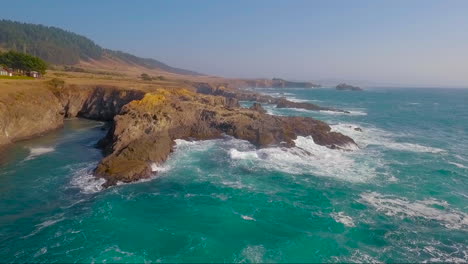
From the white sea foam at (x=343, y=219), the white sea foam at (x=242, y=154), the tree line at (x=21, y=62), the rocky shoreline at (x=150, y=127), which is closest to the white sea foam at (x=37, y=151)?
the rocky shoreline at (x=150, y=127)

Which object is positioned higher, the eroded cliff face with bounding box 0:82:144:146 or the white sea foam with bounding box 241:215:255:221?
the eroded cliff face with bounding box 0:82:144:146

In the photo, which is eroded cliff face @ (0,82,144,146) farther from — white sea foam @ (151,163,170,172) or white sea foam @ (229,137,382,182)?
white sea foam @ (229,137,382,182)

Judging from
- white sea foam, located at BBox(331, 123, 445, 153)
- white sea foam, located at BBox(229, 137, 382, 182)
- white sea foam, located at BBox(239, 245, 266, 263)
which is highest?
white sea foam, located at BBox(331, 123, 445, 153)

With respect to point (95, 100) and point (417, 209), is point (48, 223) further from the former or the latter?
point (95, 100)

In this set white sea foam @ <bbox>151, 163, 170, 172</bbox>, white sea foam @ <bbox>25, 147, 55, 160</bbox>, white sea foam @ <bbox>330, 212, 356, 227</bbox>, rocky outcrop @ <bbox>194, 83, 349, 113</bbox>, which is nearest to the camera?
white sea foam @ <bbox>330, 212, 356, 227</bbox>

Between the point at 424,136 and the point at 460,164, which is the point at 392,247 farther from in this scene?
the point at 424,136

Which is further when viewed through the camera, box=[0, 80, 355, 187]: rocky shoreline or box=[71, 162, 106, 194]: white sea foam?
box=[0, 80, 355, 187]: rocky shoreline

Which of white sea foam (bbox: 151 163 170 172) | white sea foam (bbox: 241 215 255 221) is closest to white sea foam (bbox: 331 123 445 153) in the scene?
white sea foam (bbox: 241 215 255 221)
